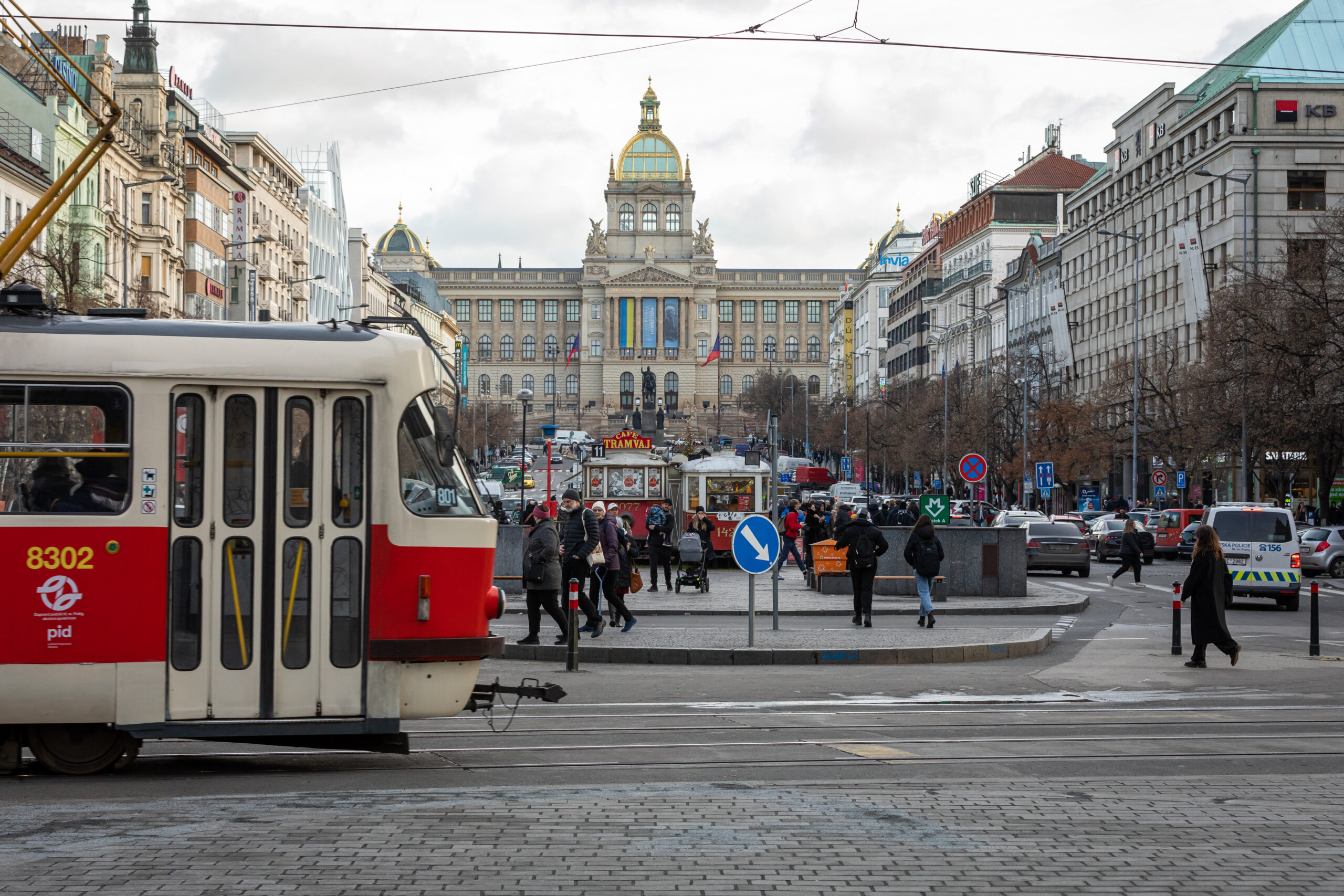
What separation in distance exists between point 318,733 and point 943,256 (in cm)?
12536

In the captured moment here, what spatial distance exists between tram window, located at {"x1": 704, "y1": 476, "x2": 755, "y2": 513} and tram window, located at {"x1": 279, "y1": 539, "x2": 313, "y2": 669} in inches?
1179

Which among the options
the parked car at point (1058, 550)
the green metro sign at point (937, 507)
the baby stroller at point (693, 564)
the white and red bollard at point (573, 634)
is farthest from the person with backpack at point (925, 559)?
the parked car at point (1058, 550)

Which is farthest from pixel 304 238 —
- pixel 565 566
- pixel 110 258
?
pixel 565 566

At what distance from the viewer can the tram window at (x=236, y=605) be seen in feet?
32.6

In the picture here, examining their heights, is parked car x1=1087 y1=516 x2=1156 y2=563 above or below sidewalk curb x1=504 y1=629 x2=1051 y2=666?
above

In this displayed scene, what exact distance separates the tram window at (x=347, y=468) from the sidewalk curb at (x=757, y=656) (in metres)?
8.83

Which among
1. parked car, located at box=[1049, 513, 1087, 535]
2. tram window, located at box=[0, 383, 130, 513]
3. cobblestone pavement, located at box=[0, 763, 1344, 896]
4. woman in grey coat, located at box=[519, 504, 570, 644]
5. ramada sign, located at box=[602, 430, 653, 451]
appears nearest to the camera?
cobblestone pavement, located at box=[0, 763, 1344, 896]

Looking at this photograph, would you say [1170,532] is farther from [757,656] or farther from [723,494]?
[757,656]

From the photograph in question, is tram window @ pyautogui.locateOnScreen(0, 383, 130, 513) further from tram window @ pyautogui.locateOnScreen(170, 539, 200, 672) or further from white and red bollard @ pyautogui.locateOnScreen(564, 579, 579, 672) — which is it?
white and red bollard @ pyautogui.locateOnScreen(564, 579, 579, 672)

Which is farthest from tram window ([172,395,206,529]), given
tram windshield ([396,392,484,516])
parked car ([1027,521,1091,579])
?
parked car ([1027,521,1091,579])

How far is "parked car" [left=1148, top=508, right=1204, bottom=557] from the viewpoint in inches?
1906

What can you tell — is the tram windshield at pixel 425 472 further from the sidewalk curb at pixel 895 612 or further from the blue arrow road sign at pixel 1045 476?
the blue arrow road sign at pixel 1045 476

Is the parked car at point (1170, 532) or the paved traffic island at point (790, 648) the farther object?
the parked car at point (1170, 532)

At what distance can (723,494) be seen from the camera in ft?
131
